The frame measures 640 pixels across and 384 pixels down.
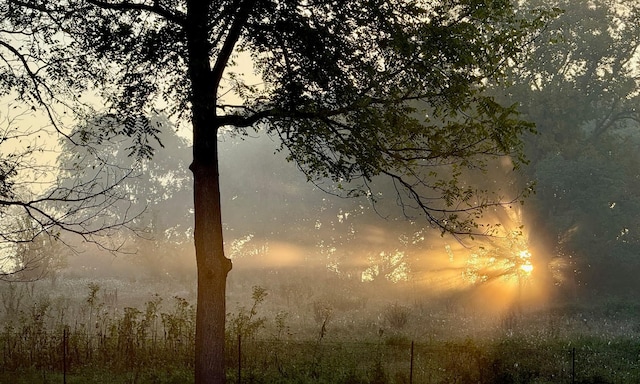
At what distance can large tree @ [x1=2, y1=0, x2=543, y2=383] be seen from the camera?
10.7 meters

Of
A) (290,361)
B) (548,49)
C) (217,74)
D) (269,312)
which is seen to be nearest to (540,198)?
(548,49)

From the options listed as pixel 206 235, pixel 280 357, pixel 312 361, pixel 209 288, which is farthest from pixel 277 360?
pixel 206 235

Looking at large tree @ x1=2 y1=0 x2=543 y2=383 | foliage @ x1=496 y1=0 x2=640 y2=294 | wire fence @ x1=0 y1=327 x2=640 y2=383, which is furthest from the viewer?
foliage @ x1=496 y1=0 x2=640 y2=294

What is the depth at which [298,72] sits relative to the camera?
11156 millimetres

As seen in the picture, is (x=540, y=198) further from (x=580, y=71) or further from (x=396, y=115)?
(x=396, y=115)

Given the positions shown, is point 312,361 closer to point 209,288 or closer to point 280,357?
point 280,357

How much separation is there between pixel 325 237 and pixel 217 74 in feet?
142

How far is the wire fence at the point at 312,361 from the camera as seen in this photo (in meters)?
13.6

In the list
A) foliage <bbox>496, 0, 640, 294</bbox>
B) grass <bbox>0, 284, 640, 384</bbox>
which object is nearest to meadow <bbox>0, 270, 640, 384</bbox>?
grass <bbox>0, 284, 640, 384</bbox>

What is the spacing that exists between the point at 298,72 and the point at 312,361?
668cm

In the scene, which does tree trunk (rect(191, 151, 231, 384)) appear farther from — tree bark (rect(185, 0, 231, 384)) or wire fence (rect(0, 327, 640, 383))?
wire fence (rect(0, 327, 640, 383))

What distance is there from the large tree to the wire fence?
326 cm

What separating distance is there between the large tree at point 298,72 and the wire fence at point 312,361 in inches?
128

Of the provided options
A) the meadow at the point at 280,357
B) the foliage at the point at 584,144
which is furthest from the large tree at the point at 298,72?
the foliage at the point at 584,144
